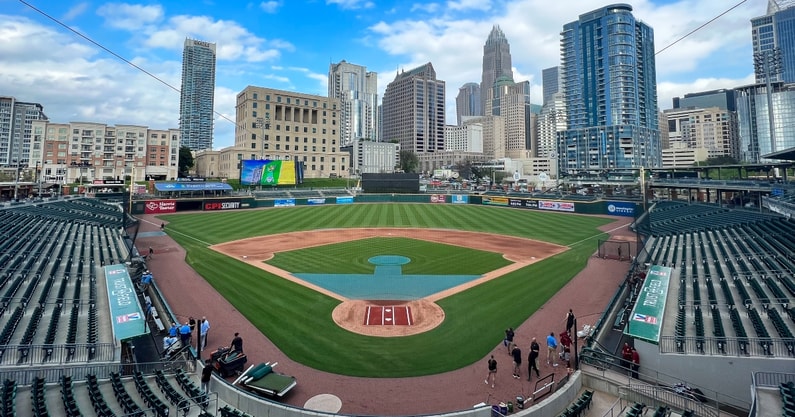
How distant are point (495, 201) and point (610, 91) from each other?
3438 inches

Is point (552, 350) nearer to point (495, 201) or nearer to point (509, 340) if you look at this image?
point (509, 340)

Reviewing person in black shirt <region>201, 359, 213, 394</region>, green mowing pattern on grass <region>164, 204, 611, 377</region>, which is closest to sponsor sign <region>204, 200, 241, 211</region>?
green mowing pattern on grass <region>164, 204, 611, 377</region>

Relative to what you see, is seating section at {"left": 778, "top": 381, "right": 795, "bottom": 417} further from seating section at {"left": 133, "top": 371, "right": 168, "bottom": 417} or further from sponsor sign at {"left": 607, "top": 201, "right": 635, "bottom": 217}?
sponsor sign at {"left": 607, "top": 201, "right": 635, "bottom": 217}

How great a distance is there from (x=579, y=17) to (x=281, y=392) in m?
166

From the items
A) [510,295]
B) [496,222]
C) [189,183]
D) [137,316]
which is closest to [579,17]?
[496,222]

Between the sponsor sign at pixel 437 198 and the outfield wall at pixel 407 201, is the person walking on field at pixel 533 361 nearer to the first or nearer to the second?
the outfield wall at pixel 407 201

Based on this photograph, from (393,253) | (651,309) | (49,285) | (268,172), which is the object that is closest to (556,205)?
(393,253)

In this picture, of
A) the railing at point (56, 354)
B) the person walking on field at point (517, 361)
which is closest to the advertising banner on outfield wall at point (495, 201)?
the person walking on field at point (517, 361)

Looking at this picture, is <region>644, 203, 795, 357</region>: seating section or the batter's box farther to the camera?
the batter's box

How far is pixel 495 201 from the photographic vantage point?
73312 mm

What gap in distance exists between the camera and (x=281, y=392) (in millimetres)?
10930

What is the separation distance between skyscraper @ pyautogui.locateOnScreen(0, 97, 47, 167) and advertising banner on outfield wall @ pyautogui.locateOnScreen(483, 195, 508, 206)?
165 metres

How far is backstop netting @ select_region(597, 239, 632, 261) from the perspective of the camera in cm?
2978

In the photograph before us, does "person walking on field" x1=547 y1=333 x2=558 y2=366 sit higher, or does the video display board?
the video display board
